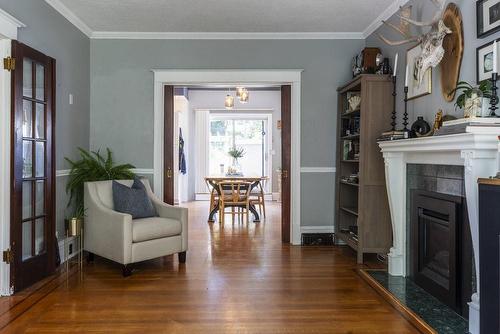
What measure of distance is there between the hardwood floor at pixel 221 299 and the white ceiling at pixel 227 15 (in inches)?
106

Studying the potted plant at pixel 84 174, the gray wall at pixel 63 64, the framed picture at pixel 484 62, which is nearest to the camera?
the framed picture at pixel 484 62

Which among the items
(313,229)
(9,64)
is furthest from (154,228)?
(313,229)

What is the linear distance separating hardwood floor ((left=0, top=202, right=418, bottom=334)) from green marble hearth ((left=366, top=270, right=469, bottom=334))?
0.47ft

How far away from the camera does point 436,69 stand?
3.21 m

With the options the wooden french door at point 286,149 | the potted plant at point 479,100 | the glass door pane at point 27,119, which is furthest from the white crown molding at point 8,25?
the potted plant at point 479,100

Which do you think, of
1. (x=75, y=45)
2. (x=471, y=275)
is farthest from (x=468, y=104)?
(x=75, y=45)

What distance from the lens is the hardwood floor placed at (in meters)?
2.58

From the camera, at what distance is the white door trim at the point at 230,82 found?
4.91m

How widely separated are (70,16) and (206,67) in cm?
161

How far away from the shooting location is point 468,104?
7.94ft

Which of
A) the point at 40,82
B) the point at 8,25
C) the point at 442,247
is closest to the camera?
the point at 442,247

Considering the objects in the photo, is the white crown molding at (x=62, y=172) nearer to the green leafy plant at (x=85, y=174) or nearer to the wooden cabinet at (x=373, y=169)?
the green leafy plant at (x=85, y=174)

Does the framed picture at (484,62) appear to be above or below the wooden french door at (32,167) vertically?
above

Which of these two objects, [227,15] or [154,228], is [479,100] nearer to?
[227,15]
